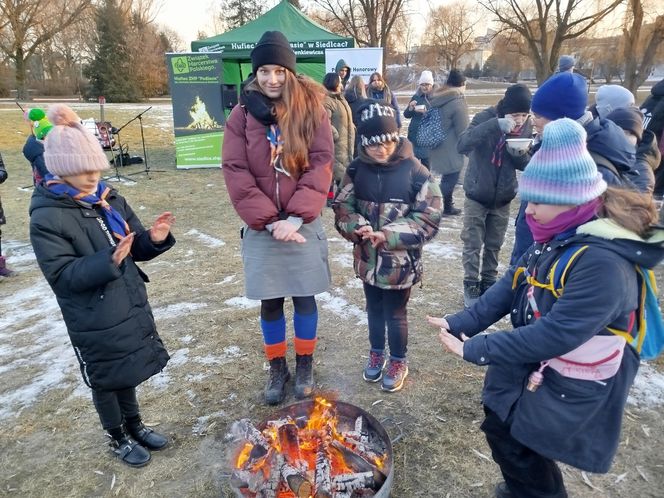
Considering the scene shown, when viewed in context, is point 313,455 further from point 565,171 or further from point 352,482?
point 565,171

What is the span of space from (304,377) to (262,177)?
55.2 inches

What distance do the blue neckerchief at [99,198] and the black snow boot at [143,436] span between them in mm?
1134

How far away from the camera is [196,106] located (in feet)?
37.0

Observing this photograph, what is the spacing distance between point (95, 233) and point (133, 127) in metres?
18.3

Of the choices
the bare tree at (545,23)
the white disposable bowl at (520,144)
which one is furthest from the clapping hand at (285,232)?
the bare tree at (545,23)

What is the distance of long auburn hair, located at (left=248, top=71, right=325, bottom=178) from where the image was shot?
2656 mm

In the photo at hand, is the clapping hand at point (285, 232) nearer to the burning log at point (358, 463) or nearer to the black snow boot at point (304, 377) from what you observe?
the black snow boot at point (304, 377)

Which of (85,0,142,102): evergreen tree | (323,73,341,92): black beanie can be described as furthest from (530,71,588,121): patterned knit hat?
(85,0,142,102): evergreen tree

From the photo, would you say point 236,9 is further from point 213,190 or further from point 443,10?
point 213,190

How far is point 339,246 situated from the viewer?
6.14m

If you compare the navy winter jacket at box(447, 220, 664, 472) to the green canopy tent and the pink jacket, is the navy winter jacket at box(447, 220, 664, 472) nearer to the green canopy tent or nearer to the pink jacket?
the pink jacket

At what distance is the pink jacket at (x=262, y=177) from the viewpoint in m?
2.68

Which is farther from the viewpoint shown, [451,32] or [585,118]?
[451,32]

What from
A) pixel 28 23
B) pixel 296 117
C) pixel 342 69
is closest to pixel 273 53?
pixel 296 117
